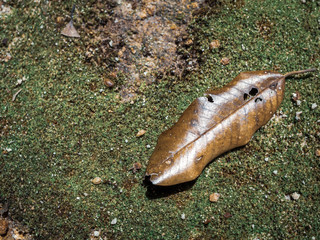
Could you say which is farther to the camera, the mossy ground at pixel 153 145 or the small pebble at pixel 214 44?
the small pebble at pixel 214 44

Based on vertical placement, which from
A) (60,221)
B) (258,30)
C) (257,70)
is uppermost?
(258,30)

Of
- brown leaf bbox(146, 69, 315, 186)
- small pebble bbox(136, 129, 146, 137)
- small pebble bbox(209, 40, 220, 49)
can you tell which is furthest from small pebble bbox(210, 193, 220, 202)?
small pebble bbox(209, 40, 220, 49)

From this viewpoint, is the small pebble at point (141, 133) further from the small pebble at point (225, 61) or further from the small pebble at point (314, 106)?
the small pebble at point (314, 106)

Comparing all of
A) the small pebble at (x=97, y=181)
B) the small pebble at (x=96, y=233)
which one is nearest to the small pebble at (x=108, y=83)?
the small pebble at (x=97, y=181)

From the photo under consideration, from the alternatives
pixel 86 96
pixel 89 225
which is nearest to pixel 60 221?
pixel 89 225

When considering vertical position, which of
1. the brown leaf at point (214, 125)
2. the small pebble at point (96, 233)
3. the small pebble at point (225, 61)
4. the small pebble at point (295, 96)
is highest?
the small pebble at point (225, 61)

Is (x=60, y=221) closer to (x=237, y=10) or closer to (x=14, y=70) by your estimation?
(x=14, y=70)
